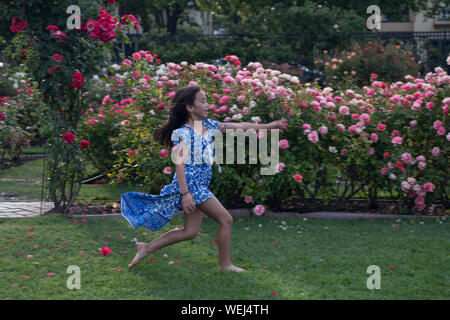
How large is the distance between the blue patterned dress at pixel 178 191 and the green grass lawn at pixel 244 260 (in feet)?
1.53

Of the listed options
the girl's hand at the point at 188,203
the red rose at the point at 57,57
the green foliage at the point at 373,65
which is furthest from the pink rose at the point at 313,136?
the green foliage at the point at 373,65

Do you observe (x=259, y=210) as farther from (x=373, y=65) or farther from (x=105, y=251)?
(x=373, y=65)

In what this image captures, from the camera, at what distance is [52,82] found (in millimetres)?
6531

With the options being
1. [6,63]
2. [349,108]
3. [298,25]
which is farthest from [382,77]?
[6,63]

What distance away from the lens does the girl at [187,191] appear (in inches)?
182

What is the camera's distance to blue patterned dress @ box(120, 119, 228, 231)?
463cm

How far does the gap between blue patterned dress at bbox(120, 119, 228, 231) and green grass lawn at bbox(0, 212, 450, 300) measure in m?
0.47

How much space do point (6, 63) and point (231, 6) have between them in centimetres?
1091

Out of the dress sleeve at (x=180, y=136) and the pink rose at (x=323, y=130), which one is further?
the pink rose at (x=323, y=130)

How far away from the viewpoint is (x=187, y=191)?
14.7 ft

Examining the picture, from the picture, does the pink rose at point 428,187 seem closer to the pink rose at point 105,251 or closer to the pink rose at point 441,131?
the pink rose at point 441,131

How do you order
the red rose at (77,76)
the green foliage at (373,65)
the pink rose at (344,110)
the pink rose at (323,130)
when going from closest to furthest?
the red rose at (77,76), the pink rose at (323,130), the pink rose at (344,110), the green foliage at (373,65)

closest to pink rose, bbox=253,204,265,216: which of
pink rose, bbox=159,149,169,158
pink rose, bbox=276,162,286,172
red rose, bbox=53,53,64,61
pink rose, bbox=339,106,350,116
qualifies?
pink rose, bbox=276,162,286,172
